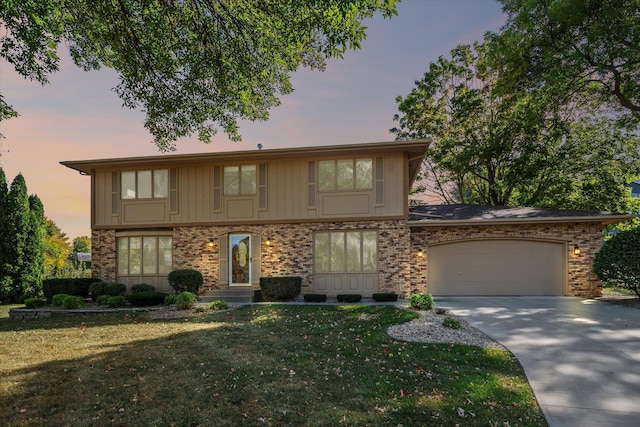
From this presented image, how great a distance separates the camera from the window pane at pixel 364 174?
486 inches

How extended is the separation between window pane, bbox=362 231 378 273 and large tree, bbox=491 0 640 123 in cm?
764

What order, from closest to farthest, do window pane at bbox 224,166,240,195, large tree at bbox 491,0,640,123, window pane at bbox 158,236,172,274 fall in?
1. large tree at bbox 491,0,640,123
2. window pane at bbox 224,166,240,195
3. window pane at bbox 158,236,172,274

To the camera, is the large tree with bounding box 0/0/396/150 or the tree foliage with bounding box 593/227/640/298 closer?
the large tree with bounding box 0/0/396/150

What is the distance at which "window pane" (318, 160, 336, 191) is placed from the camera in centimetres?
1259

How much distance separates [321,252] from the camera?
12578 millimetres

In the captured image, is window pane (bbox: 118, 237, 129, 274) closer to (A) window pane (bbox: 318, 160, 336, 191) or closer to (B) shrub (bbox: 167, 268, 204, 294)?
(B) shrub (bbox: 167, 268, 204, 294)

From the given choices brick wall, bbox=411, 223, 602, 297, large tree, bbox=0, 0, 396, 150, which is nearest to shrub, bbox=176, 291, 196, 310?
large tree, bbox=0, 0, 396, 150

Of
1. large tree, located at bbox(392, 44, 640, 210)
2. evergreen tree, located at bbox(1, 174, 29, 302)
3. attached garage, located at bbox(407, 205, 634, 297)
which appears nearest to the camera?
attached garage, located at bbox(407, 205, 634, 297)

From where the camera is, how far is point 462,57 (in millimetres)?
19594

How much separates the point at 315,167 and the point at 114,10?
7.56 meters

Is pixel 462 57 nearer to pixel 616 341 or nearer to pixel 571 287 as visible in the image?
pixel 571 287

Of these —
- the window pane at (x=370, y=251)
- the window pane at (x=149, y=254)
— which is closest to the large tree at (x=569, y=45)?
the window pane at (x=370, y=251)

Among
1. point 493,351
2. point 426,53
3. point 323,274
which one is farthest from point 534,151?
point 493,351

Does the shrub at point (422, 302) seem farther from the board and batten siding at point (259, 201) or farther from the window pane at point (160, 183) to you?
the window pane at point (160, 183)
